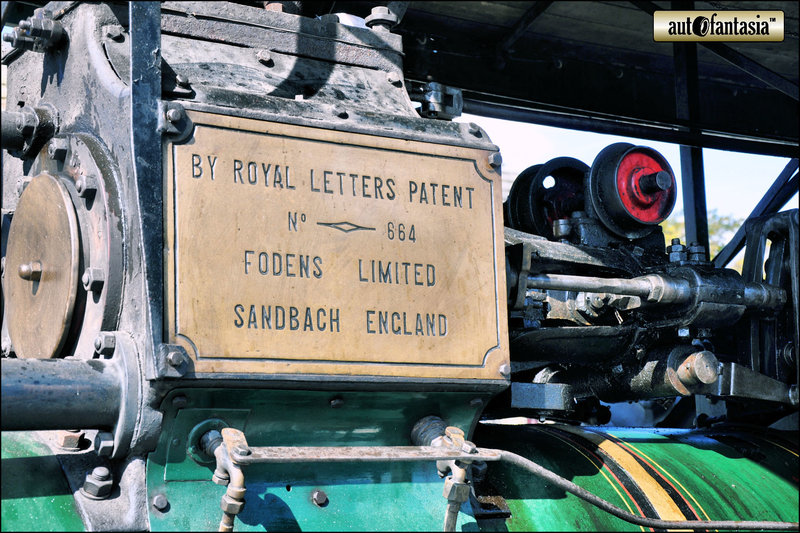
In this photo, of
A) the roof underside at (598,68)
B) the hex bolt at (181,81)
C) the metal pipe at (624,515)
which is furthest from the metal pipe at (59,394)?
the roof underside at (598,68)

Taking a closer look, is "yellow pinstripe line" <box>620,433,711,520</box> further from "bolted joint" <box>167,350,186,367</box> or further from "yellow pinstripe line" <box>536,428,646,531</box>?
"bolted joint" <box>167,350,186,367</box>

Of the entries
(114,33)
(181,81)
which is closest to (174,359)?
(181,81)

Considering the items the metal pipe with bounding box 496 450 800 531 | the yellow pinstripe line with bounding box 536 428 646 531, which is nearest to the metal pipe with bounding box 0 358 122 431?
the metal pipe with bounding box 496 450 800 531

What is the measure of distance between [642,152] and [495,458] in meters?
1.41

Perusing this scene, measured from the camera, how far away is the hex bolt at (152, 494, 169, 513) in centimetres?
218

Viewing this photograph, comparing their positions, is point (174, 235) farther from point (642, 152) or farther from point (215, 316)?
point (642, 152)

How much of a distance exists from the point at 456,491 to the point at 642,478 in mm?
879

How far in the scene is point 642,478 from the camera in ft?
9.77

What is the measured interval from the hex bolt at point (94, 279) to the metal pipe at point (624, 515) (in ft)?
3.31

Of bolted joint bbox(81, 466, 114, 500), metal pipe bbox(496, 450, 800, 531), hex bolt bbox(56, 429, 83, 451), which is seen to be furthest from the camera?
metal pipe bbox(496, 450, 800, 531)

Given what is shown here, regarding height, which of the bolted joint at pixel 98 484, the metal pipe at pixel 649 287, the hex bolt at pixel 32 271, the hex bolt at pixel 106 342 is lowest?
the bolted joint at pixel 98 484

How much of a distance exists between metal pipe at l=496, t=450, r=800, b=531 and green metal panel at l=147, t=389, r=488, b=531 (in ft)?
0.71

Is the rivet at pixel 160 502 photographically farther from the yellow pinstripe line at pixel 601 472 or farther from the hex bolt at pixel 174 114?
the yellow pinstripe line at pixel 601 472

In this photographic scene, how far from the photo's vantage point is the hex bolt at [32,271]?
2.44 meters
